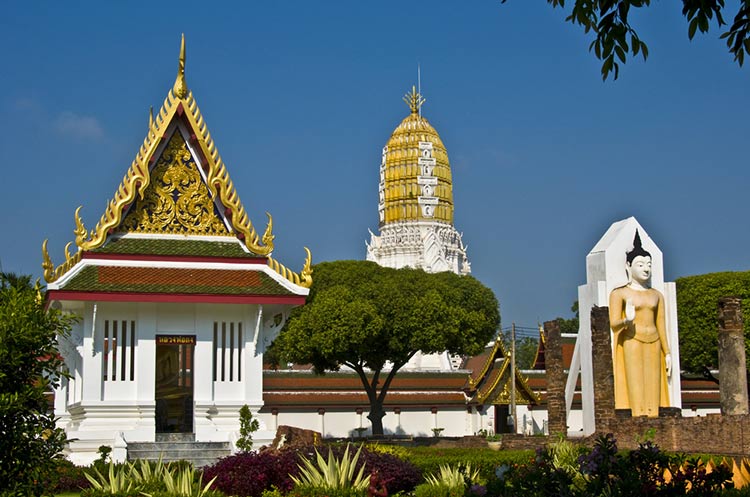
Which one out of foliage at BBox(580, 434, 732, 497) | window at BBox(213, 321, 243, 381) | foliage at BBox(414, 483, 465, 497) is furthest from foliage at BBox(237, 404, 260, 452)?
foliage at BBox(580, 434, 732, 497)

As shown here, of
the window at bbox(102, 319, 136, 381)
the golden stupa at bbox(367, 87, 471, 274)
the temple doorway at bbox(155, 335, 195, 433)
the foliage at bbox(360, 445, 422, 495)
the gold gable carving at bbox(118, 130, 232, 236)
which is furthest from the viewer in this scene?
the golden stupa at bbox(367, 87, 471, 274)

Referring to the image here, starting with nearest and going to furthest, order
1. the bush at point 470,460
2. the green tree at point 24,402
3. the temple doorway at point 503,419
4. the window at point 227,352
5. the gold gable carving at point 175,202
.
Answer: the green tree at point 24,402, the bush at point 470,460, the window at point 227,352, the gold gable carving at point 175,202, the temple doorway at point 503,419

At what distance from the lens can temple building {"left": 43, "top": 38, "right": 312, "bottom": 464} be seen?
2223 cm

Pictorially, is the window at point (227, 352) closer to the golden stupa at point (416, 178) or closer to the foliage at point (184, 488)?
the foliage at point (184, 488)

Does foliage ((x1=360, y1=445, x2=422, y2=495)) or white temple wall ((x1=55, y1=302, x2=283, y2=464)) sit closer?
foliage ((x1=360, y1=445, x2=422, y2=495))

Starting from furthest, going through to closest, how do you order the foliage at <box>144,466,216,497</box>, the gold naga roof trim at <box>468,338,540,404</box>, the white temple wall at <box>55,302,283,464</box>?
the gold naga roof trim at <box>468,338,540,404</box> < the white temple wall at <box>55,302,283,464</box> < the foliage at <box>144,466,216,497</box>

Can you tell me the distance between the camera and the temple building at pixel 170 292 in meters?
22.2

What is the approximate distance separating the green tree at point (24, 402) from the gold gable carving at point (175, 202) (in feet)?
42.0

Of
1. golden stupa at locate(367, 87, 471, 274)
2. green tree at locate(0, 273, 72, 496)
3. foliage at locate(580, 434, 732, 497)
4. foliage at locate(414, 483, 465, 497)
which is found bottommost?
foliage at locate(414, 483, 465, 497)

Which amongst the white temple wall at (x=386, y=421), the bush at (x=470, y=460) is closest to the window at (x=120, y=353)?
the bush at (x=470, y=460)

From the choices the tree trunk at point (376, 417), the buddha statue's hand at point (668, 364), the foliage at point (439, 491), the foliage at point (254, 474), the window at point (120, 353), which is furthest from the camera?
the tree trunk at point (376, 417)

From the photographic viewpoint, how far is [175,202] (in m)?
23.9

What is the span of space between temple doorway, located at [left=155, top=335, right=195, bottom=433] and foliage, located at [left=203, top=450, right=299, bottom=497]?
8.56m

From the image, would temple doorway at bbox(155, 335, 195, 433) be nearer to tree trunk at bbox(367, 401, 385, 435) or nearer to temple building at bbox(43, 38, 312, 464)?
temple building at bbox(43, 38, 312, 464)
